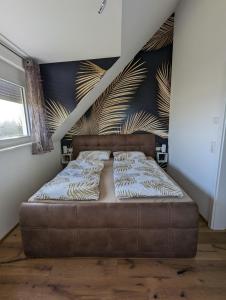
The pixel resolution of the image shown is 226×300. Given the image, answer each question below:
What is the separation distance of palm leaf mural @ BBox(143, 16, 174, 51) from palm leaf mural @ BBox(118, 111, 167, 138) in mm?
1168

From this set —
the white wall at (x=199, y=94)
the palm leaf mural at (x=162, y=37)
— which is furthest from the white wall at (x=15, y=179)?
the palm leaf mural at (x=162, y=37)

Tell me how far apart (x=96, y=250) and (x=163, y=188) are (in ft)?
2.80

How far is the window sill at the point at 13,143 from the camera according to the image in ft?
6.93

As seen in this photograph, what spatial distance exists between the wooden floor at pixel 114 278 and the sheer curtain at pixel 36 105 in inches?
56.6

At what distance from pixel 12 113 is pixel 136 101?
210 centimetres

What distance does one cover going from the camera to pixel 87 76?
2.73 meters

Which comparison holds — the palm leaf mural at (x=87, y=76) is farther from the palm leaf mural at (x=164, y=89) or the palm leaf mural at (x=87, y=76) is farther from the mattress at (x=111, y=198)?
the mattress at (x=111, y=198)

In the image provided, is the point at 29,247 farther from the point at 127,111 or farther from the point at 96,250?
the point at 127,111

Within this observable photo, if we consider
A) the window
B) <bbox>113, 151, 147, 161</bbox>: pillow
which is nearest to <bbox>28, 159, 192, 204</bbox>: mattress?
<bbox>113, 151, 147, 161</bbox>: pillow

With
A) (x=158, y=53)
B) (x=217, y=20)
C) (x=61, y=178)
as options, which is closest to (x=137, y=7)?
(x=217, y=20)

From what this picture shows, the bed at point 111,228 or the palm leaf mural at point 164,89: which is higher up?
the palm leaf mural at point 164,89

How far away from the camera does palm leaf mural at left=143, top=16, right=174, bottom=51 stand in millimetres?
3195

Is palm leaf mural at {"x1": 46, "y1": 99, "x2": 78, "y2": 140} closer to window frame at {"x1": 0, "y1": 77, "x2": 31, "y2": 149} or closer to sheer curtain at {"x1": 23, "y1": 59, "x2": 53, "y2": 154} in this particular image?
sheer curtain at {"x1": 23, "y1": 59, "x2": 53, "y2": 154}

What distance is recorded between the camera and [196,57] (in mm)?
2348
